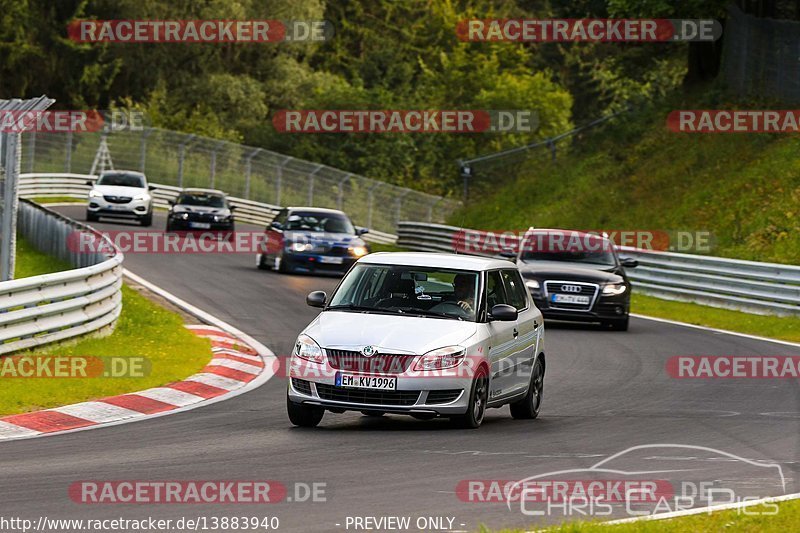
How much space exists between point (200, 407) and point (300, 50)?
204 ft

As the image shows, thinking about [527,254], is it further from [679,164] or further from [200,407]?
[679,164]

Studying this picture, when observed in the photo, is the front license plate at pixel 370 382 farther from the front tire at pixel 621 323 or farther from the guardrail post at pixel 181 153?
the guardrail post at pixel 181 153

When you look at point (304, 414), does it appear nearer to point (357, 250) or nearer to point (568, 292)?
point (568, 292)

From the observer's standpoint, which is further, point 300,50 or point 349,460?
point 300,50

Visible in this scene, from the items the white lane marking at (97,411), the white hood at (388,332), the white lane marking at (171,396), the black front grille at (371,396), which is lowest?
the white lane marking at (171,396)

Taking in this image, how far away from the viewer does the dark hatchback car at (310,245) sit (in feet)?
103

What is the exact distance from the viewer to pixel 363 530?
789cm

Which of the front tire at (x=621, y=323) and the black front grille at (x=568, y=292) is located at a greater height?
the black front grille at (x=568, y=292)

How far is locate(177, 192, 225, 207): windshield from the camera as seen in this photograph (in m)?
40.6

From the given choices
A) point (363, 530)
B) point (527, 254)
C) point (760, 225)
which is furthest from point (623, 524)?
point (760, 225)

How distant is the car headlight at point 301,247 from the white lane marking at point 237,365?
1405 centimetres

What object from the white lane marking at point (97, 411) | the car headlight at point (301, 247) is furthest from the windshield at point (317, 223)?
the white lane marking at point (97, 411)

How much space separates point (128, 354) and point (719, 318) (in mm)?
12917

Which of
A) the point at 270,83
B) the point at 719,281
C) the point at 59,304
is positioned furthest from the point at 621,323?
the point at 270,83
